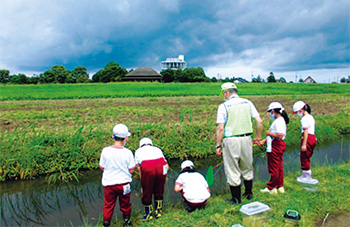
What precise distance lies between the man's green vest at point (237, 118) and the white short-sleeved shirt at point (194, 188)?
0.82m

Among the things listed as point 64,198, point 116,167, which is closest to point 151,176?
point 116,167

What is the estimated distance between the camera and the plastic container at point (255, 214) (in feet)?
10.3

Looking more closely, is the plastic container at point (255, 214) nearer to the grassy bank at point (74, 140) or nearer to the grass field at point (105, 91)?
the grassy bank at point (74, 140)

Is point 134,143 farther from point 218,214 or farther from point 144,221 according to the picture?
point 218,214

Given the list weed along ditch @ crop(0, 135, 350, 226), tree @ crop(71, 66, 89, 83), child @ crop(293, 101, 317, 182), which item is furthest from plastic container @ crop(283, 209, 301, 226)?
tree @ crop(71, 66, 89, 83)

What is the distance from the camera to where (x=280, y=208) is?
3.58 metres

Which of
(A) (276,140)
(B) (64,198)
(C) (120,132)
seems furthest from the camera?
(B) (64,198)

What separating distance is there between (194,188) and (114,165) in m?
1.22

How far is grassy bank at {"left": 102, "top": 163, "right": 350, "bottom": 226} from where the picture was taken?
3277 millimetres

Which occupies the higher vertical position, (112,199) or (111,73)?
(111,73)

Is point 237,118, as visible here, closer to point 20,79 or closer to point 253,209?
point 253,209

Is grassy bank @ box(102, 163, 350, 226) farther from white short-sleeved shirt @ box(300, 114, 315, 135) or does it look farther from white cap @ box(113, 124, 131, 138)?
white cap @ box(113, 124, 131, 138)

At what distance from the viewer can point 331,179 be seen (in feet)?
15.7

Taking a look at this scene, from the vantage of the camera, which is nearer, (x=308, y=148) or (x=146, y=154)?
(x=146, y=154)
